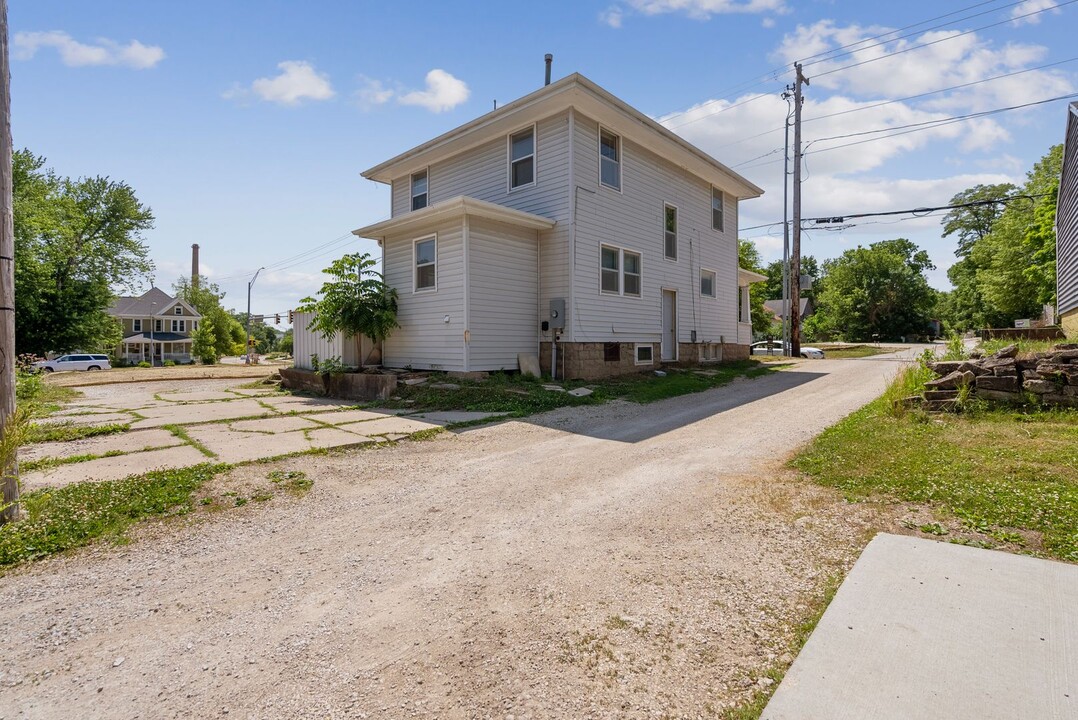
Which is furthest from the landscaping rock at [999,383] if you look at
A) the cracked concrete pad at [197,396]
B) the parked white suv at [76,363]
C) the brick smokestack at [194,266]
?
the brick smokestack at [194,266]

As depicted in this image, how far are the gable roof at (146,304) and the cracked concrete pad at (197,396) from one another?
4888cm

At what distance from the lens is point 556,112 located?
37.2 ft

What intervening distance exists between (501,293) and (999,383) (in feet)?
27.8

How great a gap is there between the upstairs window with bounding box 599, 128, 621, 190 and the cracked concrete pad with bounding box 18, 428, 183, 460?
10.1 meters

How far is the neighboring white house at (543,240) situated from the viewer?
1086 cm

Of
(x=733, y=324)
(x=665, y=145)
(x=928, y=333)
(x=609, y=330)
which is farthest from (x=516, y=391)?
(x=928, y=333)

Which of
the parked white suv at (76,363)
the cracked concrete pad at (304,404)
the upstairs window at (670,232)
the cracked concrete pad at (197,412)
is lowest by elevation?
the cracked concrete pad at (304,404)

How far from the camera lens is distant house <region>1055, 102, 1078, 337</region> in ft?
41.6

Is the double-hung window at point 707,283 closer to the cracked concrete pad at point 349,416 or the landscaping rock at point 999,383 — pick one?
the landscaping rock at point 999,383

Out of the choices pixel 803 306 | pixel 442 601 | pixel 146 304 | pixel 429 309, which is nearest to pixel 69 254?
pixel 146 304

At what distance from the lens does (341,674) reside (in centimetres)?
203

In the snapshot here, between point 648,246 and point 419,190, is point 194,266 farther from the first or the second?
point 648,246

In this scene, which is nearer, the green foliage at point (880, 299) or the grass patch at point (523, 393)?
the grass patch at point (523, 393)

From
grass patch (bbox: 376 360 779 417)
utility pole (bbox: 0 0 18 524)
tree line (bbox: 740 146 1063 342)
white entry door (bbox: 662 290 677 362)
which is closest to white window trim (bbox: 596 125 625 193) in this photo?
white entry door (bbox: 662 290 677 362)
